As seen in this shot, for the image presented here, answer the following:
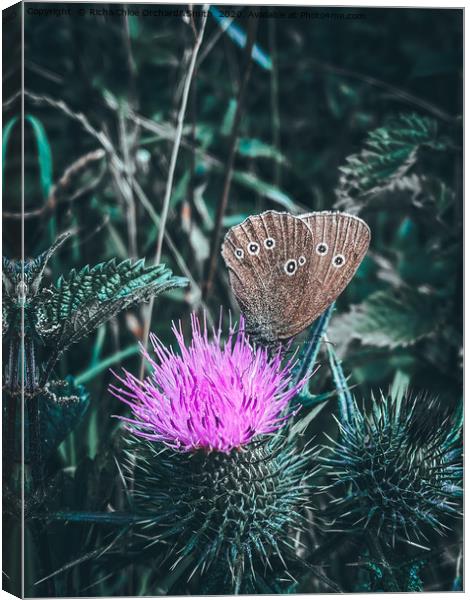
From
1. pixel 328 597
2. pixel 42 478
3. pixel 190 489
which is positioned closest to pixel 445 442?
pixel 328 597

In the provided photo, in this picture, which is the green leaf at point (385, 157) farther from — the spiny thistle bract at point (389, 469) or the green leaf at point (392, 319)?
the spiny thistle bract at point (389, 469)

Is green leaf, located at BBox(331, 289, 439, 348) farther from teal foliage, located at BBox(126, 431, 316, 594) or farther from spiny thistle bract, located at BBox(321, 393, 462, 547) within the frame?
teal foliage, located at BBox(126, 431, 316, 594)

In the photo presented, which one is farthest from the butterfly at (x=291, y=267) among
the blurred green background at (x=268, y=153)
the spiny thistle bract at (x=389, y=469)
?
the spiny thistle bract at (x=389, y=469)

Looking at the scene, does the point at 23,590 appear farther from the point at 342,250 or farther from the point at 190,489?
the point at 342,250

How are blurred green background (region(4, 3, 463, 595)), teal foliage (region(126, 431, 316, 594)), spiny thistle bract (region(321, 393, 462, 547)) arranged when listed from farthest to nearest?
blurred green background (region(4, 3, 463, 595))
spiny thistle bract (region(321, 393, 462, 547))
teal foliage (region(126, 431, 316, 594))

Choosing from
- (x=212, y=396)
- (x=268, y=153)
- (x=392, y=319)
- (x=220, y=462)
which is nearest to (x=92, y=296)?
(x=212, y=396)

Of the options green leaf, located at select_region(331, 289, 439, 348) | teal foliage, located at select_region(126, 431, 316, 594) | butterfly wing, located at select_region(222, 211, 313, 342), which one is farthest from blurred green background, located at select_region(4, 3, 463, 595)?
teal foliage, located at select_region(126, 431, 316, 594)

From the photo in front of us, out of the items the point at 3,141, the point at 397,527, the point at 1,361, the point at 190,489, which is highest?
the point at 3,141
